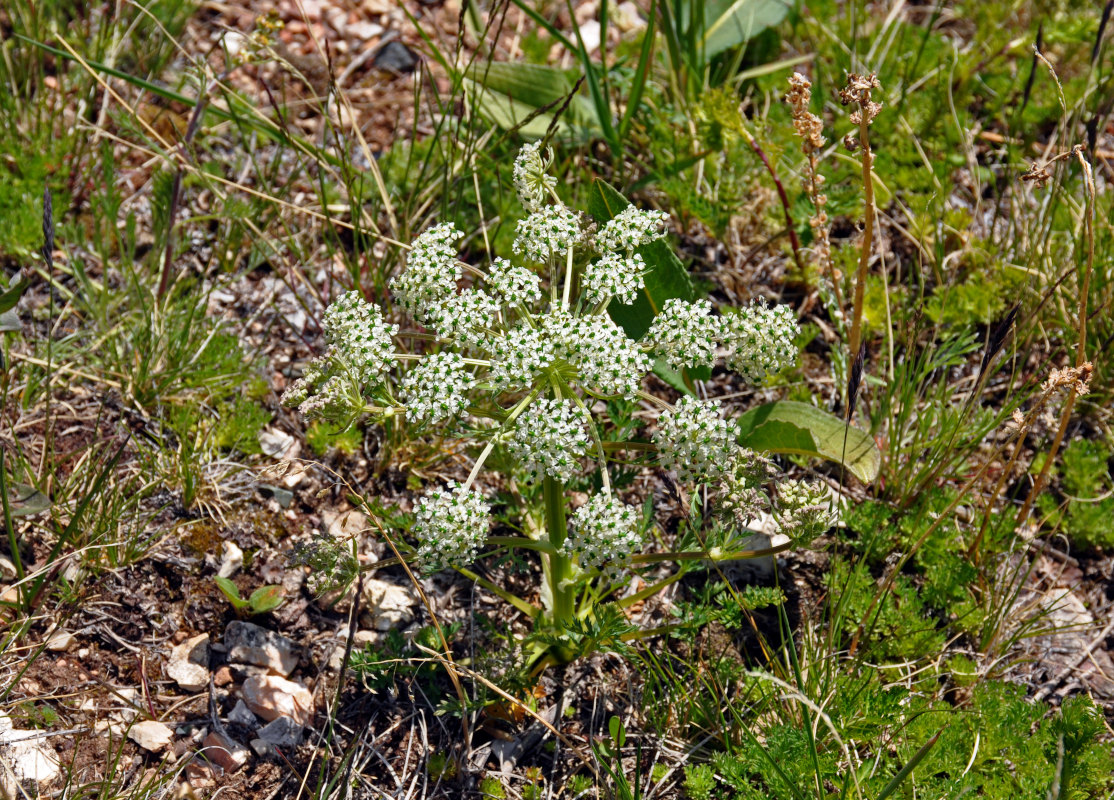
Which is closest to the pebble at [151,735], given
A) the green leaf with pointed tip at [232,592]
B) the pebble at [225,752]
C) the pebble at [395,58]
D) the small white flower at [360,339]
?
the pebble at [225,752]

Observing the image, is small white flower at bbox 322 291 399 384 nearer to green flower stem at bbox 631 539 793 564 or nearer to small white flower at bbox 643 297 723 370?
small white flower at bbox 643 297 723 370

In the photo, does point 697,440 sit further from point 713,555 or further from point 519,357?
point 519,357

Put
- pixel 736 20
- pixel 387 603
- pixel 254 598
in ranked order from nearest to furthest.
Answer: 1. pixel 254 598
2. pixel 387 603
3. pixel 736 20

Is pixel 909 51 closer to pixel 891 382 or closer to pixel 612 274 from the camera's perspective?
pixel 891 382

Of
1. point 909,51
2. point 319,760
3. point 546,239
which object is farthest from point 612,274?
point 909,51

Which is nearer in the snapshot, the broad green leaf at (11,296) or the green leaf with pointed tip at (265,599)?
the broad green leaf at (11,296)

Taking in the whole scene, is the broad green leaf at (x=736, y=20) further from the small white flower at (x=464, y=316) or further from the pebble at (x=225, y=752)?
the pebble at (x=225, y=752)

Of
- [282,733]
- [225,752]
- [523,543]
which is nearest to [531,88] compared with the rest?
[523,543]
